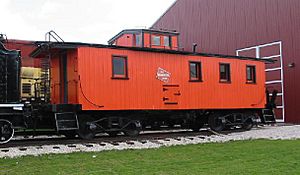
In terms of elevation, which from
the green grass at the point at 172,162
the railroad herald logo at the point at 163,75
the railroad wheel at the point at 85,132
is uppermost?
the railroad herald logo at the point at 163,75

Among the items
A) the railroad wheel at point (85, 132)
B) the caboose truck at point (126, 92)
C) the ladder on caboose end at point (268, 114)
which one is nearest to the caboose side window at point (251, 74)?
the caboose truck at point (126, 92)

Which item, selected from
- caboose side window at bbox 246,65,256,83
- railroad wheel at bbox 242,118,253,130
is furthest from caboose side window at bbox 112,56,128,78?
caboose side window at bbox 246,65,256,83

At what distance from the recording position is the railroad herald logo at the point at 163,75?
48.7 feet

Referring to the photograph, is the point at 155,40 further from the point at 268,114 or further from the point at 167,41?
the point at 268,114

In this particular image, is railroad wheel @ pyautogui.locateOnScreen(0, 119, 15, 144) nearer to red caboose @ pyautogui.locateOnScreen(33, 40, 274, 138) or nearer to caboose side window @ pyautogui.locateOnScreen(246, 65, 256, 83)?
red caboose @ pyautogui.locateOnScreen(33, 40, 274, 138)

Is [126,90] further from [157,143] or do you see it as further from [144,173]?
[144,173]

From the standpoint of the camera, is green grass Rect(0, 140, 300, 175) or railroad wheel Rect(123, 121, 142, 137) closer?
green grass Rect(0, 140, 300, 175)

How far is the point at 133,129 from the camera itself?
1403 cm

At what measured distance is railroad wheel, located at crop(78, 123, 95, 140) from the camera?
42.8ft

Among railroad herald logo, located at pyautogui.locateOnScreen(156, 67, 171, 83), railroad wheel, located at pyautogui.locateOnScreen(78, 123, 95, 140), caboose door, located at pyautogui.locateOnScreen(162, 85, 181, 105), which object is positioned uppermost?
railroad herald logo, located at pyautogui.locateOnScreen(156, 67, 171, 83)

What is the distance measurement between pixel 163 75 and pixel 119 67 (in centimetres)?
191

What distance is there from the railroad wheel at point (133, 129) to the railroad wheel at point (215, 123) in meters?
3.94

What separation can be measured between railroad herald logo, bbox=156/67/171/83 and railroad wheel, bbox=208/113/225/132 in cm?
295

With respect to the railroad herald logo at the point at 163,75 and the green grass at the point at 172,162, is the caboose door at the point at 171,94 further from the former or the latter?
the green grass at the point at 172,162
